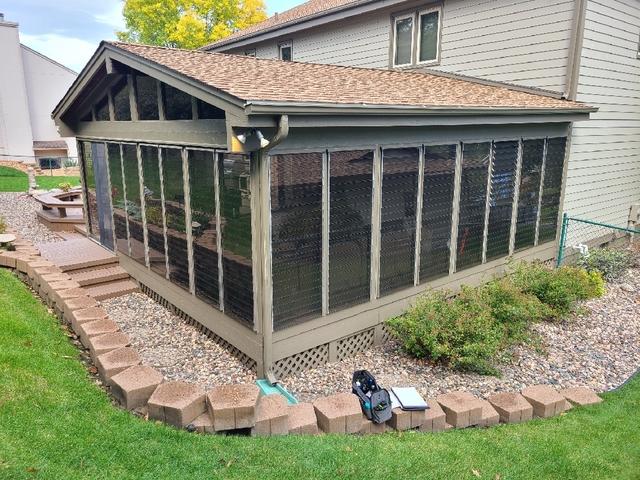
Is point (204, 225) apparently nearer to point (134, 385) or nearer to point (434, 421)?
point (134, 385)

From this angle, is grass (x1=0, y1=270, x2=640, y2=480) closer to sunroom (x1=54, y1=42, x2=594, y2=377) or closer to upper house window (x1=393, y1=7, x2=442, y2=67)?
sunroom (x1=54, y1=42, x2=594, y2=377)

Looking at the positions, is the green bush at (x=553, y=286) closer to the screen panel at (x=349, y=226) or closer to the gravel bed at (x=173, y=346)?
the screen panel at (x=349, y=226)

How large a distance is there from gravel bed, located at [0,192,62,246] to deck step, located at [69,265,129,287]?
91.3 inches

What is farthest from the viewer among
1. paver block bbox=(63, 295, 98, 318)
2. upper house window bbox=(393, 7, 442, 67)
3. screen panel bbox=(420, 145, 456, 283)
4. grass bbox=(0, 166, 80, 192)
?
grass bbox=(0, 166, 80, 192)

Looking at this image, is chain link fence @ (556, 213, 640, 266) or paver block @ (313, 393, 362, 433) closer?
paver block @ (313, 393, 362, 433)

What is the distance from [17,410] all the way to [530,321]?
6.25 meters

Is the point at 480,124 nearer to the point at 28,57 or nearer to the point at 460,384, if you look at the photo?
the point at 460,384

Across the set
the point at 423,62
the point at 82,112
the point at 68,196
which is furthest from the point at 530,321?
the point at 68,196

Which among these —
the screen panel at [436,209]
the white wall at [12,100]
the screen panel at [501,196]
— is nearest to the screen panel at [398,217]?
the screen panel at [436,209]

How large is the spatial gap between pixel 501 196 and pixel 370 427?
485cm

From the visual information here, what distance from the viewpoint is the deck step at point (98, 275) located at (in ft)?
25.0

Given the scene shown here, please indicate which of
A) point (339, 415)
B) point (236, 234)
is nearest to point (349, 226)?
point (236, 234)

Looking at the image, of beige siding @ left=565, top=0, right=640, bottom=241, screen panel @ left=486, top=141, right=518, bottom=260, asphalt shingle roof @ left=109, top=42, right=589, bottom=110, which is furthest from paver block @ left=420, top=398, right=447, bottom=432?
beige siding @ left=565, top=0, right=640, bottom=241

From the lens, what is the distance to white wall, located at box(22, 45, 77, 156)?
30.4 meters
